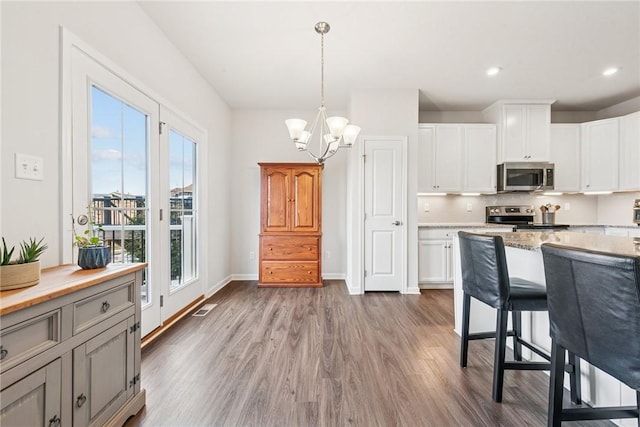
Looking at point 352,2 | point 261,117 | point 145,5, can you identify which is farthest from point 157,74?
point 261,117

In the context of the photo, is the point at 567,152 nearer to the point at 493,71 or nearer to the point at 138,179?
A: the point at 493,71

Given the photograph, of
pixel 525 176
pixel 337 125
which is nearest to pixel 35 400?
pixel 337 125

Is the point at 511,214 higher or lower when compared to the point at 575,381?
higher

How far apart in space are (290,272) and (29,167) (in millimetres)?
3038

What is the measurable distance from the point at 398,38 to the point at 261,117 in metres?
2.58

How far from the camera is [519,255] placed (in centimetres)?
209

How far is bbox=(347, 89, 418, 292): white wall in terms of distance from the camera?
3.74m

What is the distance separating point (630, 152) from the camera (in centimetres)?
385

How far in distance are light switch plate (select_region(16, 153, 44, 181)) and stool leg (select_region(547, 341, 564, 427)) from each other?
8.57ft

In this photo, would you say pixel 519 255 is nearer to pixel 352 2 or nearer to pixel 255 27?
pixel 352 2

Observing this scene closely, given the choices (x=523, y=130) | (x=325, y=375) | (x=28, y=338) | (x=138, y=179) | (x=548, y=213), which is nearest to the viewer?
(x=28, y=338)

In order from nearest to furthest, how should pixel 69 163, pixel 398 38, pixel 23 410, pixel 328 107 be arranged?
pixel 23 410 → pixel 69 163 → pixel 398 38 → pixel 328 107

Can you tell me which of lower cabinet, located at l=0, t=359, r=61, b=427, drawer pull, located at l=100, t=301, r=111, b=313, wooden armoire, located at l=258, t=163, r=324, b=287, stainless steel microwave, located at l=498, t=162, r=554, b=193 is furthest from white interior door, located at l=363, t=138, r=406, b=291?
lower cabinet, located at l=0, t=359, r=61, b=427

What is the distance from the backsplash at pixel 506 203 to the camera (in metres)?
4.47
